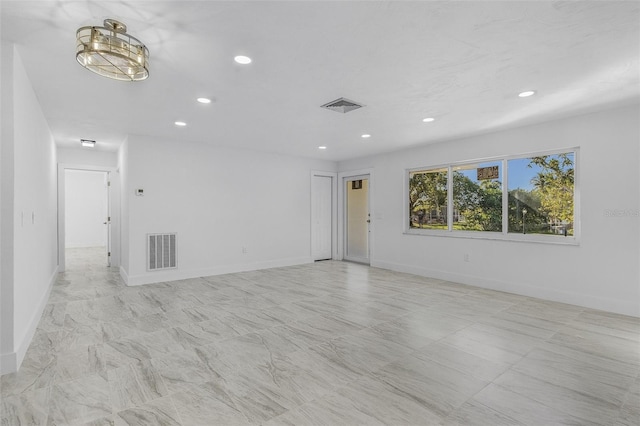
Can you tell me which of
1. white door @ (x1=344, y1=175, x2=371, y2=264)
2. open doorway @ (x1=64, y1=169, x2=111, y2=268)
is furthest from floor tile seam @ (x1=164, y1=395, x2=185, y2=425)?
open doorway @ (x1=64, y1=169, x2=111, y2=268)

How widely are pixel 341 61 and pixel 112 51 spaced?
167cm

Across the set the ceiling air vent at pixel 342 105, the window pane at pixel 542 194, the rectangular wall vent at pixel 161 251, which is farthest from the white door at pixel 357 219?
the rectangular wall vent at pixel 161 251

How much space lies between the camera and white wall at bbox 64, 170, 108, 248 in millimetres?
10484

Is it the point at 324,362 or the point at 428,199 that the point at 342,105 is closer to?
the point at 324,362

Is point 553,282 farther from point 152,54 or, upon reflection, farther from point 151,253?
point 151,253

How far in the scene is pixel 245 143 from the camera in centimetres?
599

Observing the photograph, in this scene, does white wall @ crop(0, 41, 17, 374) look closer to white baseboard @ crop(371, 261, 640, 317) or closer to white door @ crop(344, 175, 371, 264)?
white baseboard @ crop(371, 261, 640, 317)

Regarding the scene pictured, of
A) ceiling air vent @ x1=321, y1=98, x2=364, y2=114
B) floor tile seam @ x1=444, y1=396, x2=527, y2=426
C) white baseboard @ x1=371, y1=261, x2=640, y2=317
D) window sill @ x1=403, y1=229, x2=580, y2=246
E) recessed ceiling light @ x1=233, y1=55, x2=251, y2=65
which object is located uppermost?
recessed ceiling light @ x1=233, y1=55, x2=251, y2=65

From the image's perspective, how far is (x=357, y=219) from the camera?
799cm

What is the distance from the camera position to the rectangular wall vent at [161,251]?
5422 millimetres

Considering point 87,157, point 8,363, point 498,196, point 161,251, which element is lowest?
point 8,363

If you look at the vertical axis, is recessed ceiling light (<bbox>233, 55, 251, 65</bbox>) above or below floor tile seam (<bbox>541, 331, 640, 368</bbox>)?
above

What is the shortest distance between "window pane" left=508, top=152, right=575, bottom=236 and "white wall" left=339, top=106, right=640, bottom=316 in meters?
0.19

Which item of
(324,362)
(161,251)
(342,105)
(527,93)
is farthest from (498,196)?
(161,251)
